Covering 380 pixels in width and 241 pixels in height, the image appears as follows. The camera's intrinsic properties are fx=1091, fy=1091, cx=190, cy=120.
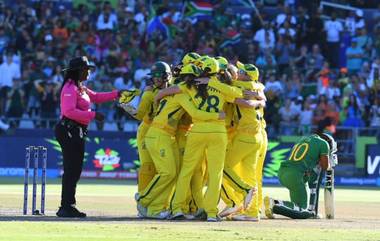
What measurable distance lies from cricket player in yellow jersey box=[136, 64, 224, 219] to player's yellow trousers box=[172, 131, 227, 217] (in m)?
0.26

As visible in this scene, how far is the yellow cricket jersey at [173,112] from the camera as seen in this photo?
16562 mm

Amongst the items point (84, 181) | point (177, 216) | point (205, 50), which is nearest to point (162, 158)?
point (177, 216)

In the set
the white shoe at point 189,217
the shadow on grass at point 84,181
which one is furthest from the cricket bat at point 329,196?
the shadow on grass at point 84,181

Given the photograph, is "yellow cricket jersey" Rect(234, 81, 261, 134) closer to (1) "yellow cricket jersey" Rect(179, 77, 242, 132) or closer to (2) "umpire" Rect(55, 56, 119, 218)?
(1) "yellow cricket jersey" Rect(179, 77, 242, 132)

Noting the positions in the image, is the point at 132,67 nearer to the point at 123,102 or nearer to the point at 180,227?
the point at 123,102

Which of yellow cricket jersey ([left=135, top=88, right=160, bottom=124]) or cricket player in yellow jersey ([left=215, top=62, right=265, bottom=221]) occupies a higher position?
yellow cricket jersey ([left=135, top=88, right=160, bottom=124])

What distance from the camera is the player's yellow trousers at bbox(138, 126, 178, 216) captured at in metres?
16.9

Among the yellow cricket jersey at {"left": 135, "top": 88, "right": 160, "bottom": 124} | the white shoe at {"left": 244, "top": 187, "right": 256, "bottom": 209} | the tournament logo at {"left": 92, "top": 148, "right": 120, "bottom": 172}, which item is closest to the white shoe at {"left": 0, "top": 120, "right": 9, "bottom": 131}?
the tournament logo at {"left": 92, "top": 148, "right": 120, "bottom": 172}

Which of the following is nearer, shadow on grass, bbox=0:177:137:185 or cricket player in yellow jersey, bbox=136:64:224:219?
cricket player in yellow jersey, bbox=136:64:224:219

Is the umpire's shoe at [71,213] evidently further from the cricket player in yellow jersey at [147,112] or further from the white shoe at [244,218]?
the white shoe at [244,218]

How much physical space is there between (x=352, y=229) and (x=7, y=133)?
703 inches

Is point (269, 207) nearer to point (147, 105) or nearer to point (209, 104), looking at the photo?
point (209, 104)

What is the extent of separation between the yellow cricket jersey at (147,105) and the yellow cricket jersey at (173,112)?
1.33 feet

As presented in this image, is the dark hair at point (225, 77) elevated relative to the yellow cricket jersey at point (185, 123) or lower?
elevated
